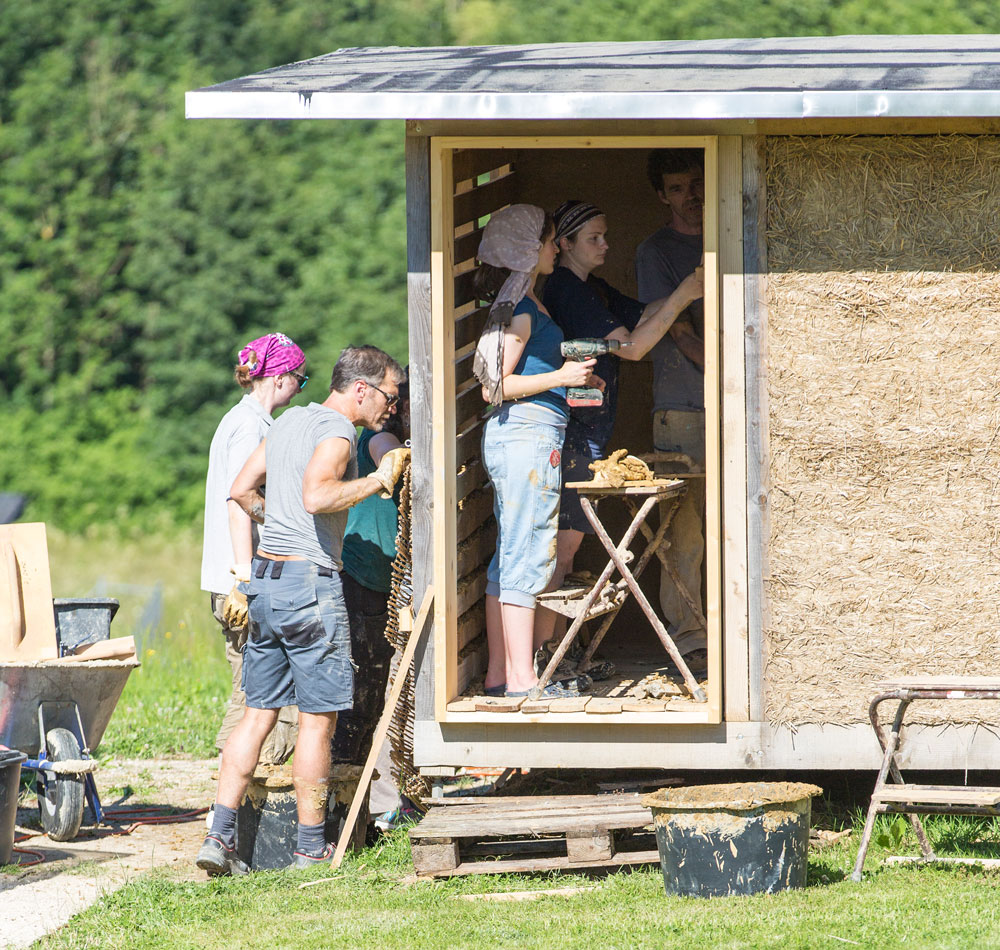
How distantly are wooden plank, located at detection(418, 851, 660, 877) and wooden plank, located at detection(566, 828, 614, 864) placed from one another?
0.02 metres

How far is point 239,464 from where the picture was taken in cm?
661

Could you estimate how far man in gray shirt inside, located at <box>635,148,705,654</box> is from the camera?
671 cm

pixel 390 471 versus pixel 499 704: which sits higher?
pixel 390 471

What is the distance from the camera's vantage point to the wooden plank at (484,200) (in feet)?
22.0

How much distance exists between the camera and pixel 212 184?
24.6 metres

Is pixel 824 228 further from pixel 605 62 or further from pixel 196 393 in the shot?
pixel 196 393

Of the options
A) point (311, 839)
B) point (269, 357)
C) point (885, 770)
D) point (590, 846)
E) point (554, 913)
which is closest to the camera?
point (554, 913)

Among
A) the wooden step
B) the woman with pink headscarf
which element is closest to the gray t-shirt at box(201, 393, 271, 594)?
the woman with pink headscarf

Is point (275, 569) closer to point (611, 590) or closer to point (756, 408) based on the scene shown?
point (611, 590)

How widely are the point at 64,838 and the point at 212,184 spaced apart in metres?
19.3

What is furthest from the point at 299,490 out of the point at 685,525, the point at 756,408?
the point at 685,525

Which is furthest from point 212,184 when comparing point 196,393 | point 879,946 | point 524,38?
point 879,946

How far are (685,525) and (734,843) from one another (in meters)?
2.17

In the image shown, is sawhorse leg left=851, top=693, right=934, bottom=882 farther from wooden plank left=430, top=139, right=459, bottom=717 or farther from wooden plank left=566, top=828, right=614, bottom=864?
wooden plank left=430, top=139, right=459, bottom=717
